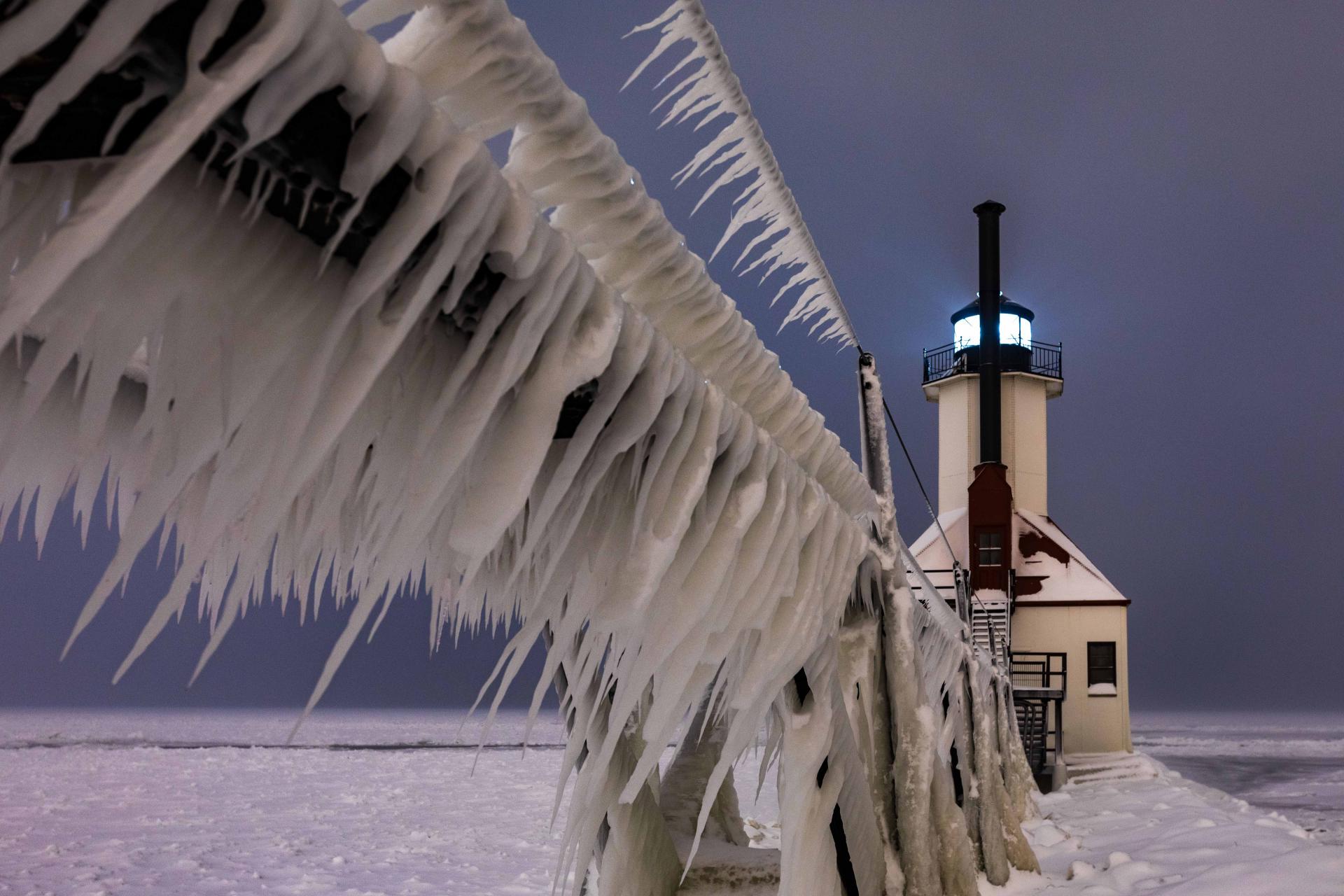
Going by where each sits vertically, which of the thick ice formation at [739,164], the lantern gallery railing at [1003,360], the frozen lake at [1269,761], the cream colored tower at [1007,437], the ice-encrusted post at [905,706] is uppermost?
the lantern gallery railing at [1003,360]

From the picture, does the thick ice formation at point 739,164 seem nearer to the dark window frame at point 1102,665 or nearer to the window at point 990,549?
the window at point 990,549

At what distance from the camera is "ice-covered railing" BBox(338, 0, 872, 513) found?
3.87ft

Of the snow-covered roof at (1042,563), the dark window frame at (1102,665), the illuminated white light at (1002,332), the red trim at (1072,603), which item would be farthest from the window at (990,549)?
the illuminated white light at (1002,332)

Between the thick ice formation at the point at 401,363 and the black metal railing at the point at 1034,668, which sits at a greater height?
the thick ice formation at the point at 401,363

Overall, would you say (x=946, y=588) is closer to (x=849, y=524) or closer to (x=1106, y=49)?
(x=849, y=524)

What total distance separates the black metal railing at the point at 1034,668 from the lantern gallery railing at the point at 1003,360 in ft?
26.5

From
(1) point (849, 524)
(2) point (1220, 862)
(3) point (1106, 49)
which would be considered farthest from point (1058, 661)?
(3) point (1106, 49)

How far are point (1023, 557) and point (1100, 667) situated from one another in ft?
9.67

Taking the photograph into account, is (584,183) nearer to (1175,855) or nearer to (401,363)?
(401,363)

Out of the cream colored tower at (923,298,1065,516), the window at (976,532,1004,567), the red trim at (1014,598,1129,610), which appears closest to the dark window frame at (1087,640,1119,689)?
the red trim at (1014,598,1129,610)

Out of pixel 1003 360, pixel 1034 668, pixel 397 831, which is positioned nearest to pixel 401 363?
pixel 397 831

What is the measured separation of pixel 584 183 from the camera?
1526mm

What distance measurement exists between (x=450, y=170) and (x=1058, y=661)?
23.1 m

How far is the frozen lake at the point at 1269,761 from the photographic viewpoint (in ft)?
73.6
